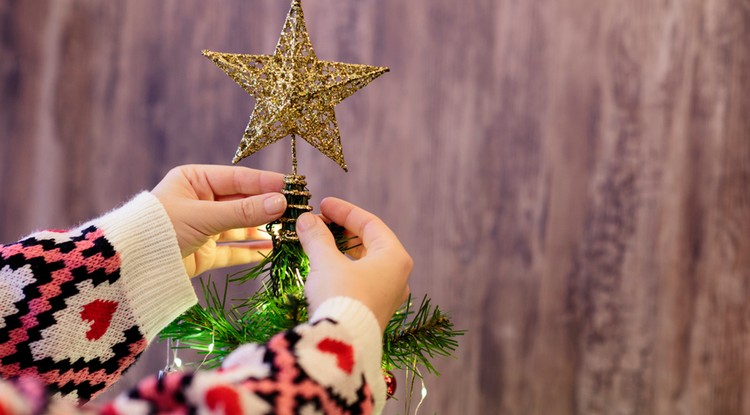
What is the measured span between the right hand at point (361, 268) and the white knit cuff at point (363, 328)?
0.01 m

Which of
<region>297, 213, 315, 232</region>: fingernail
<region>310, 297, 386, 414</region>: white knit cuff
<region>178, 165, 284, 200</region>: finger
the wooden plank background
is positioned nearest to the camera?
<region>310, 297, 386, 414</region>: white knit cuff

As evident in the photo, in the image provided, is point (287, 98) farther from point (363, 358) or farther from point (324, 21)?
point (324, 21)

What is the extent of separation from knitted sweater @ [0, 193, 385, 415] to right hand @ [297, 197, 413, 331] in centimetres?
2

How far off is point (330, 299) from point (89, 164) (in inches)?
29.5

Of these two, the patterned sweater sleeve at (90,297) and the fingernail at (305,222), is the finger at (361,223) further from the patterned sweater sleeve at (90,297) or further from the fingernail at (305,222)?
the patterned sweater sleeve at (90,297)

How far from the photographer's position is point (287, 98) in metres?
0.57

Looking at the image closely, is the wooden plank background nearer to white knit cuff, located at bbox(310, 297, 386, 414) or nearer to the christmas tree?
the christmas tree

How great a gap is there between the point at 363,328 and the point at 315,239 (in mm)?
122

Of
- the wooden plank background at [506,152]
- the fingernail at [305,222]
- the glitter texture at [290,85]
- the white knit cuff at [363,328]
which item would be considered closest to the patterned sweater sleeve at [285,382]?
the white knit cuff at [363,328]

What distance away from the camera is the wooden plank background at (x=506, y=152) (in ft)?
2.97

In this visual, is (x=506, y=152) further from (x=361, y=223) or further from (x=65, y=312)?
(x=65, y=312)

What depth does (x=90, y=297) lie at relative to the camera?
53 cm

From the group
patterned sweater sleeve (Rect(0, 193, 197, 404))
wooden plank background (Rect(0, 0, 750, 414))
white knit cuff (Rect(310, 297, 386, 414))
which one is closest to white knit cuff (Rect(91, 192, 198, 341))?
patterned sweater sleeve (Rect(0, 193, 197, 404))

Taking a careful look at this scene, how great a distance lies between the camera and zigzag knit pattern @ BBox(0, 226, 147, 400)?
50 cm
